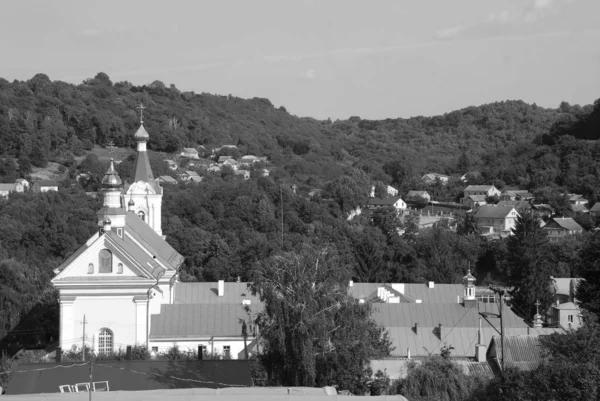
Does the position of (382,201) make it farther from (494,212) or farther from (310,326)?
(310,326)

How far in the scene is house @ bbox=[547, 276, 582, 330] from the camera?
161ft

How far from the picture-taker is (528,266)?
58469 mm

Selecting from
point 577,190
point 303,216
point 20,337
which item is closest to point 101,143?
point 303,216

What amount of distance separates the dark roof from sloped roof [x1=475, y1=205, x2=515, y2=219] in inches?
2683

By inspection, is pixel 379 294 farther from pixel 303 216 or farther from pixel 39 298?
pixel 303 216

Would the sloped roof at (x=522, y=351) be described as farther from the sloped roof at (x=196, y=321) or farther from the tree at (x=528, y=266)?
the tree at (x=528, y=266)

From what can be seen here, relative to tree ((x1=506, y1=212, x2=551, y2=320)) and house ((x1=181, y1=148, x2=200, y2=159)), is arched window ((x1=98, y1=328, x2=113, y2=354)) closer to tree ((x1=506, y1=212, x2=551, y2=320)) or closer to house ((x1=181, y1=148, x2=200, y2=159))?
tree ((x1=506, y1=212, x2=551, y2=320))

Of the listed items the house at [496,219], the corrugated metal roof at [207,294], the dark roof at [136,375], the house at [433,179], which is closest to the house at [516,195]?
the house at [496,219]

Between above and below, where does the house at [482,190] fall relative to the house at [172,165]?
below

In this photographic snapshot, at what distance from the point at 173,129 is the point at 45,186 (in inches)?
1604

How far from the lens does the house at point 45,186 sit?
99812mm

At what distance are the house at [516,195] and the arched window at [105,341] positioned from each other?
77.8 meters

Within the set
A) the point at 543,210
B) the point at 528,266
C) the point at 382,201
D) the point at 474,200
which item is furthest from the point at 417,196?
the point at 528,266

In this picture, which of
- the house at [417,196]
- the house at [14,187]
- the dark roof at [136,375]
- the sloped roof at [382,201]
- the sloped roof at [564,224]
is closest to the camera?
the dark roof at [136,375]
